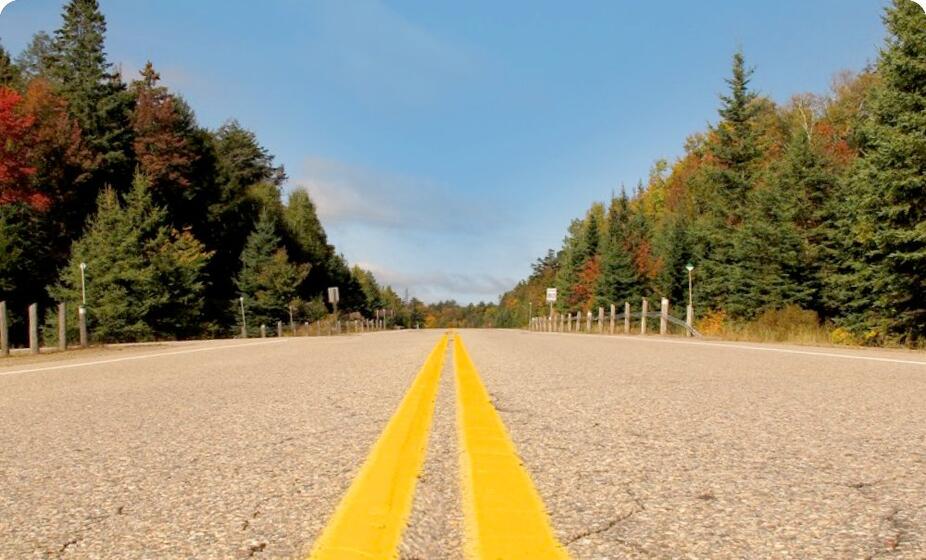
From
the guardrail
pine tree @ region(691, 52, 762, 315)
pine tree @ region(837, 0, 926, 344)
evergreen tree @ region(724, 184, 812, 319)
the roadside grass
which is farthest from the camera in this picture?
pine tree @ region(691, 52, 762, 315)

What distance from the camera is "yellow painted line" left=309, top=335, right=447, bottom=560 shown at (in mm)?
1601

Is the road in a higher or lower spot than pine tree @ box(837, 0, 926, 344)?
lower

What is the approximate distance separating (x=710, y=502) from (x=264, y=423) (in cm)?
247

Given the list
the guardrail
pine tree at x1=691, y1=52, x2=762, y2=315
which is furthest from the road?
pine tree at x1=691, y1=52, x2=762, y2=315

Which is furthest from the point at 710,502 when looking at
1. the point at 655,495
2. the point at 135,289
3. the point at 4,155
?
the point at 4,155

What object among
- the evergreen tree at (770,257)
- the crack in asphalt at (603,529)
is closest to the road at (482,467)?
the crack in asphalt at (603,529)

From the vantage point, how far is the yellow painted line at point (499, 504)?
1.59 m

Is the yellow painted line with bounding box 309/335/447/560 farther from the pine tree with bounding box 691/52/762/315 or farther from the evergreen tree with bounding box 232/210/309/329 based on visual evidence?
the evergreen tree with bounding box 232/210/309/329

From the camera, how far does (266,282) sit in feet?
164

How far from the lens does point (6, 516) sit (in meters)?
2.00

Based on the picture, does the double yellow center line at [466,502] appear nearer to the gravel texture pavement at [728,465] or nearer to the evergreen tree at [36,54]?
the gravel texture pavement at [728,465]

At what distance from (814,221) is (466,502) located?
30390mm

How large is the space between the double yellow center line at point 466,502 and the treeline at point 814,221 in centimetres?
1597

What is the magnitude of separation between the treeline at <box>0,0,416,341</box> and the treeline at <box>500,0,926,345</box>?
27.3 metres
